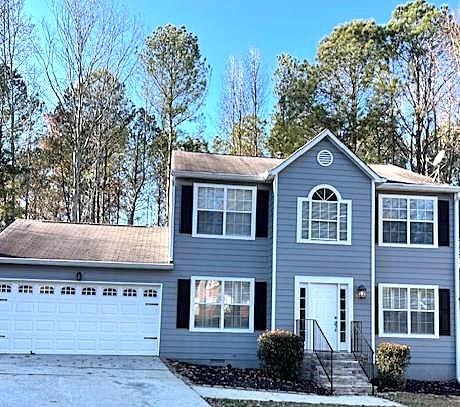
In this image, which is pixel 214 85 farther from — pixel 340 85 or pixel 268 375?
pixel 268 375

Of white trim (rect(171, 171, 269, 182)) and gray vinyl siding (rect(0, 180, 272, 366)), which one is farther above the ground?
white trim (rect(171, 171, 269, 182))

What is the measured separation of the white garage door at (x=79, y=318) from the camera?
1420 cm

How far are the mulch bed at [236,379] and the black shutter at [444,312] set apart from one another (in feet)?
14.2

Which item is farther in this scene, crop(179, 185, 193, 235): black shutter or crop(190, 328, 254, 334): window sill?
crop(179, 185, 193, 235): black shutter

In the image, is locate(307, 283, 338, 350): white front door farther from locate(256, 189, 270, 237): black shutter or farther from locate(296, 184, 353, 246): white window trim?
locate(256, 189, 270, 237): black shutter

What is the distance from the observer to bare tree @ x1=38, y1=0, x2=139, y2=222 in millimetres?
23047

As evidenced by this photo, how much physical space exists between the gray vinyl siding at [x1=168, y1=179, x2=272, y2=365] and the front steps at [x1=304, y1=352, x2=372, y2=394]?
1.62 metres

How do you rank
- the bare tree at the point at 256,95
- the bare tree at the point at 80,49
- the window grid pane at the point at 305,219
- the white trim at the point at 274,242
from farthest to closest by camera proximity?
1. the bare tree at the point at 256,95
2. the bare tree at the point at 80,49
3. the window grid pane at the point at 305,219
4. the white trim at the point at 274,242

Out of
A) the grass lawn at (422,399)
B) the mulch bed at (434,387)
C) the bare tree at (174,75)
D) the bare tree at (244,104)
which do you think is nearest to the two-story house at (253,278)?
the mulch bed at (434,387)

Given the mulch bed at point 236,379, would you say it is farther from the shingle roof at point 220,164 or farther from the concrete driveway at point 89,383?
the shingle roof at point 220,164

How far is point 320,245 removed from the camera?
1462 cm

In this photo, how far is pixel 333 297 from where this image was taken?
1462 centimetres

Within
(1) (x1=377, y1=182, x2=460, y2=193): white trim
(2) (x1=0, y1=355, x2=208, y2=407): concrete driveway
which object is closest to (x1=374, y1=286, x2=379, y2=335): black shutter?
(1) (x1=377, y1=182, x2=460, y2=193): white trim

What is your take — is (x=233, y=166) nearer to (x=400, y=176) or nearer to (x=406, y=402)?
(x=400, y=176)
